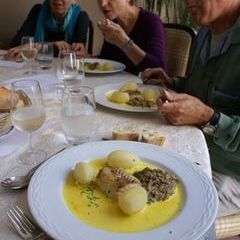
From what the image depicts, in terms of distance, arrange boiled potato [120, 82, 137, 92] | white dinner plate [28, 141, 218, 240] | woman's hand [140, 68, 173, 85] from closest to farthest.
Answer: white dinner plate [28, 141, 218, 240], boiled potato [120, 82, 137, 92], woman's hand [140, 68, 173, 85]

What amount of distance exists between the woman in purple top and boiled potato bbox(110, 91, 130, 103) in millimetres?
576

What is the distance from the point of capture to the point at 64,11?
2.49m

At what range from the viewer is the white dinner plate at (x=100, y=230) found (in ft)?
1.77

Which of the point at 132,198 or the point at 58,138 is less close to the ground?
the point at 132,198

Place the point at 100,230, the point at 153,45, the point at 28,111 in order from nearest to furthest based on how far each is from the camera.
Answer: the point at 100,230 → the point at 28,111 → the point at 153,45

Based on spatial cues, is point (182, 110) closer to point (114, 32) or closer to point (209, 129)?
point (209, 129)

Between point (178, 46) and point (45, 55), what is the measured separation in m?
0.82

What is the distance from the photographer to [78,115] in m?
0.85

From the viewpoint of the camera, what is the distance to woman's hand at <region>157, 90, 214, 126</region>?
98cm

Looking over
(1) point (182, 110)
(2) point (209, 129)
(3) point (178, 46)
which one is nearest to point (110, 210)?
(1) point (182, 110)

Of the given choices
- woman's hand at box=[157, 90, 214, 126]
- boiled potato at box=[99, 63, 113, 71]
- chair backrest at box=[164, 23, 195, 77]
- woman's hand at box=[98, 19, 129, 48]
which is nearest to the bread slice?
woman's hand at box=[157, 90, 214, 126]

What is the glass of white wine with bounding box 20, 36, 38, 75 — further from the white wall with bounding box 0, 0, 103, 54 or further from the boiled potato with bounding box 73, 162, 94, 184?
the white wall with bounding box 0, 0, 103, 54

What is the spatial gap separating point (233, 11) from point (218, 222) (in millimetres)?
703

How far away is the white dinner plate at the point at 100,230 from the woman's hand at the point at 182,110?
19 centimetres
